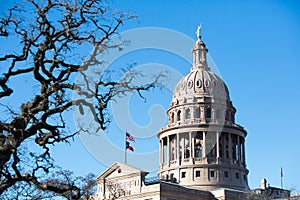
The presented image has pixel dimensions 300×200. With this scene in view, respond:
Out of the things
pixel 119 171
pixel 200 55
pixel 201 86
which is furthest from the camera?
pixel 200 55

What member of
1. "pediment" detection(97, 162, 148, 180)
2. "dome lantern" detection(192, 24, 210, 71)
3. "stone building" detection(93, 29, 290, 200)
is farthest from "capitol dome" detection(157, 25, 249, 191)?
"pediment" detection(97, 162, 148, 180)

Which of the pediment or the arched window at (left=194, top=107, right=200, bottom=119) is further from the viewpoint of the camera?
the arched window at (left=194, top=107, right=200, bottom=119)

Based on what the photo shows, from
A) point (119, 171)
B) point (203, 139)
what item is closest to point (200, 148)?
point (203, 139)

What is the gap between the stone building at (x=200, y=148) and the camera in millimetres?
104400

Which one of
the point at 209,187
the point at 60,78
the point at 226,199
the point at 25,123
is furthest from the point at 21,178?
the point at 209,187

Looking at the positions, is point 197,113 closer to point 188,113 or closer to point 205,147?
point 188,113

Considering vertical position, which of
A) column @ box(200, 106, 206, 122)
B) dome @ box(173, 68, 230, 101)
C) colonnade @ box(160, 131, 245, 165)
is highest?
dome @ box(173, 68, 230, 101)

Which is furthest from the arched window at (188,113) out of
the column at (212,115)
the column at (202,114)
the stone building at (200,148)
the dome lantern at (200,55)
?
the dome lantern at (200,55)

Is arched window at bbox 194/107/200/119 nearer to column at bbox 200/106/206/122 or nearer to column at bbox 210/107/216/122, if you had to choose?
column at bbox 200/106/206/122

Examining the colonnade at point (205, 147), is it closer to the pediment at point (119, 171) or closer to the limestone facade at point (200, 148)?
the limestone facade at point (200, 148)

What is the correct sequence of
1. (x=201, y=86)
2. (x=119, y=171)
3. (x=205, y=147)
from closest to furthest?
(x=119, y=171), (x=205, y=147), (x=201, y=86)

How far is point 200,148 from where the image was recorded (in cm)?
11625

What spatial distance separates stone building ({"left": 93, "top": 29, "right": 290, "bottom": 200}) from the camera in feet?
343

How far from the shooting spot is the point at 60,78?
64.5 feet
